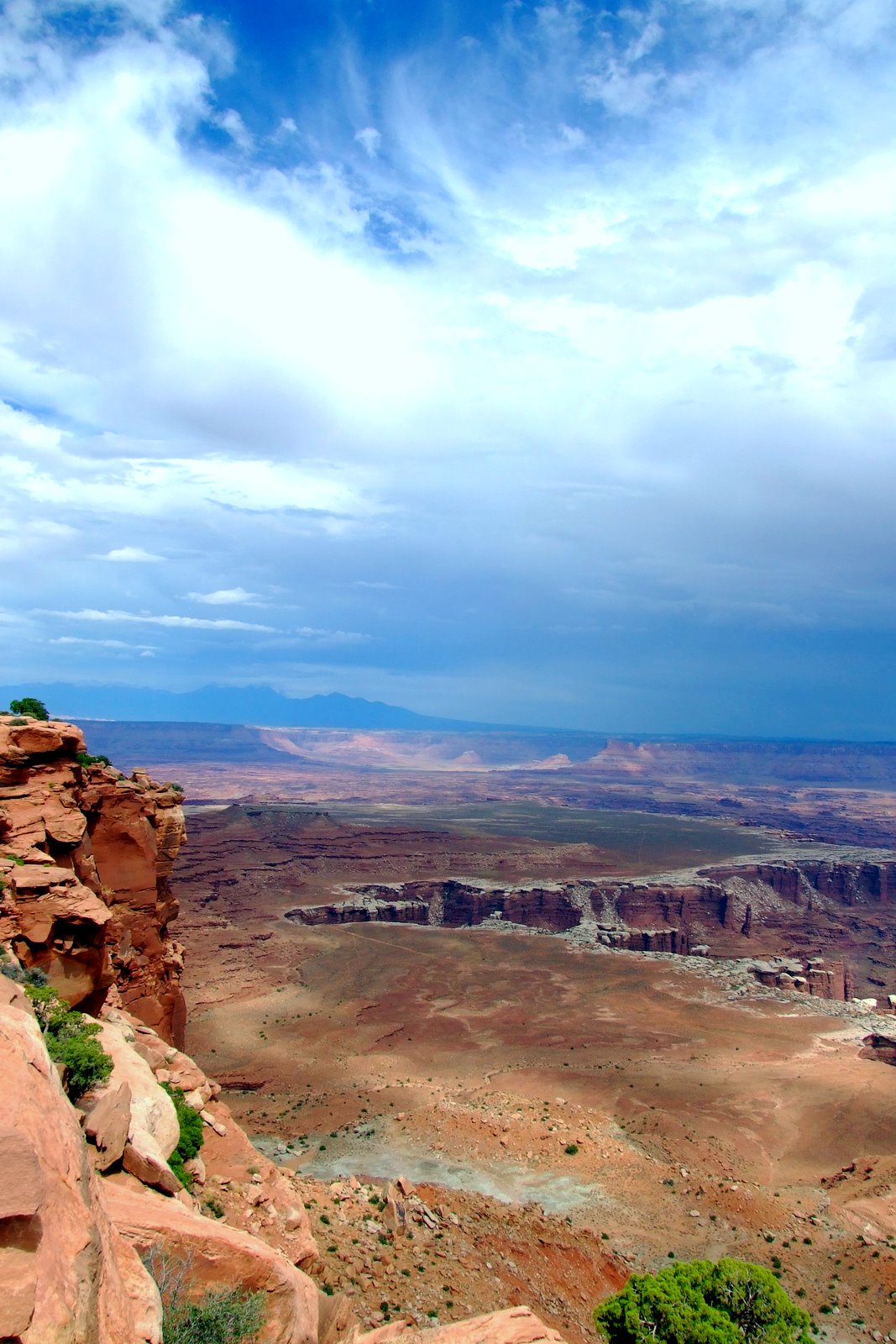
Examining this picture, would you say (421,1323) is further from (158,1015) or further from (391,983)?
(391,983)

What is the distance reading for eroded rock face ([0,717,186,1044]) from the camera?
14.6 m

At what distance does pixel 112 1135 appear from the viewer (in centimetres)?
1145

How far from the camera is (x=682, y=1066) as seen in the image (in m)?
39.2

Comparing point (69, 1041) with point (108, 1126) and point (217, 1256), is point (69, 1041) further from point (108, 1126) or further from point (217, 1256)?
point (217, 1256)

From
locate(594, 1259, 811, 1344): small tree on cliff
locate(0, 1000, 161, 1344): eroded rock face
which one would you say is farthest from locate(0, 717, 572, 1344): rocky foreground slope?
locate(594, 1259, 811, 1344): small tree on cliff

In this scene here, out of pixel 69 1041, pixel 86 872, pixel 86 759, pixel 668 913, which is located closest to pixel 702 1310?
pixel 69 1041

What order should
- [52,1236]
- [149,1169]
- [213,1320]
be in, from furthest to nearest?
[149,1169] < [213,1320] < [52,1236]

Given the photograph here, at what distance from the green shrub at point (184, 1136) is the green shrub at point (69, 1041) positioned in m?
2.90

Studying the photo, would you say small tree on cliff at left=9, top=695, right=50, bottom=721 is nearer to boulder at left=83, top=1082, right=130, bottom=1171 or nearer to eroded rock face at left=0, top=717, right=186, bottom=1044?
eroded rock face at left=0, top=717, right=186, bottom=1044

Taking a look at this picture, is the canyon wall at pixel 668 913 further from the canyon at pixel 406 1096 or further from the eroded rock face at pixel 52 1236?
the eroded rock face at pixel 52 1236

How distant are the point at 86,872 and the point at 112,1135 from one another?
8.45 meters

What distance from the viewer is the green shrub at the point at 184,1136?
576 inches

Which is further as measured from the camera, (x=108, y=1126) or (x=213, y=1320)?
(x=108, y=1126)

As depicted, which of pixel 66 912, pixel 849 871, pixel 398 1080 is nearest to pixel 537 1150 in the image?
pixel 398 1080
